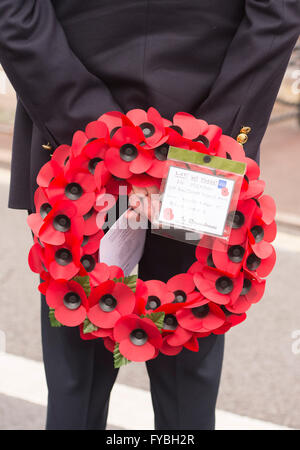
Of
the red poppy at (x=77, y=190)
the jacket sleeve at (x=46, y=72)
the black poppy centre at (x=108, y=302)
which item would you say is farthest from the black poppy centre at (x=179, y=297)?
the jacket sleeve at (x=46, y=72)

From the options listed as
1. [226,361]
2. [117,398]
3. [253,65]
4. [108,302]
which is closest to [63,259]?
[108,302]

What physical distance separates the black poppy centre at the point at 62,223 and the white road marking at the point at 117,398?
0.87 metres

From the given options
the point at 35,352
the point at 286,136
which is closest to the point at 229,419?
the point at 35,352

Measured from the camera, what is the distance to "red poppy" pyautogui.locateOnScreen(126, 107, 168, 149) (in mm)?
928

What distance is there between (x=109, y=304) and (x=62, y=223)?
0.16 metres

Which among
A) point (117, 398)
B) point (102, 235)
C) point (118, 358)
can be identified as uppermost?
point (102, 235)

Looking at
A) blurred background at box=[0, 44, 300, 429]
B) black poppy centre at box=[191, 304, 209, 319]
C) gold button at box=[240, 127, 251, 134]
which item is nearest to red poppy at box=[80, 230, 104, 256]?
black poppy centre at box=[191, 304, 209, 319]

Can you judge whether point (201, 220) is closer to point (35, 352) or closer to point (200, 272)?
point (200, 272)

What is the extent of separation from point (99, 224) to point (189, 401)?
472 millimetres

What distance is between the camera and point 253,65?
95cm

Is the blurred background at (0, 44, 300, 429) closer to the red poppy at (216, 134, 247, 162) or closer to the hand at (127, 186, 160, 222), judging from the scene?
the hand at (127, 186, 160, 222)

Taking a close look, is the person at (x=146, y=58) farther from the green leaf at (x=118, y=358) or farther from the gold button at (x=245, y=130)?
the green leaf at (x=118, y=358)

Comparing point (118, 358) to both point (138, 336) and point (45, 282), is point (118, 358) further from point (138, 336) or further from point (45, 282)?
point (45, 282)

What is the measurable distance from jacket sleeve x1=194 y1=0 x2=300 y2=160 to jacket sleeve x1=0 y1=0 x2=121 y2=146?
19 cm
